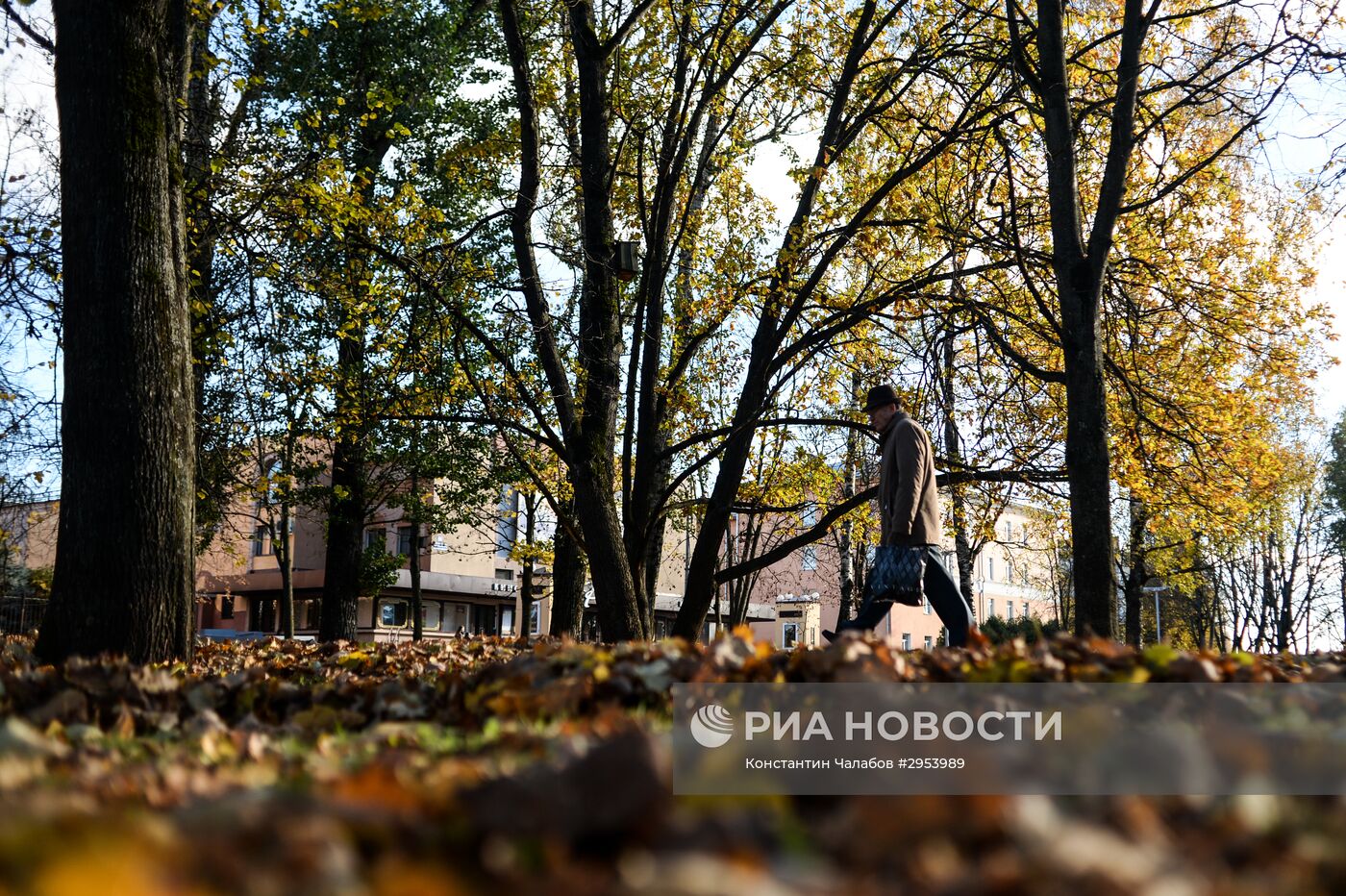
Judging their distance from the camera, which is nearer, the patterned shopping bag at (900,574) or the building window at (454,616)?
the patterned shopping bag at (900,574)

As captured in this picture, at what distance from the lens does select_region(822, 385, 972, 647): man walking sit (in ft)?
23.1

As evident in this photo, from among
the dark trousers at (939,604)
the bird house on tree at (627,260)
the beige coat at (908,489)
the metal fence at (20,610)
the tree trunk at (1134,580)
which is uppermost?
the bird house on tree at (627,260)

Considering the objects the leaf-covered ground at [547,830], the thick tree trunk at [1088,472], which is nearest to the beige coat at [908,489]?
the thick tree trunk at [1088,472]

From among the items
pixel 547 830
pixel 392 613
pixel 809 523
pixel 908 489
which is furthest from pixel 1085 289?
pixel 392 613

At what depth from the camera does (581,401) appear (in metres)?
10.7

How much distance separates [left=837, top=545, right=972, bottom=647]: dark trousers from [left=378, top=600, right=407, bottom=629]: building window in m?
40.6

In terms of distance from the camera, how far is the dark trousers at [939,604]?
695cm

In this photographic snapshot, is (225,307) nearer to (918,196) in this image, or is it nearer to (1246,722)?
(918,196)

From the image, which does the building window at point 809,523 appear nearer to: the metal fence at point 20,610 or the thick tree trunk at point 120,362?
the thick tree trunk at point 120,362

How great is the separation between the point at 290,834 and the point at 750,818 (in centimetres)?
78

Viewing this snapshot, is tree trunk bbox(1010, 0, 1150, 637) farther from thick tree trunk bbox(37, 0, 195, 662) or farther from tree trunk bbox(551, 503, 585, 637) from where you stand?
tree trunk bbox(551, 503, 585, 637)

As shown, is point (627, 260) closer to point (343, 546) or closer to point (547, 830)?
point (547, 830)

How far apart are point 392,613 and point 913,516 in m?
42.5

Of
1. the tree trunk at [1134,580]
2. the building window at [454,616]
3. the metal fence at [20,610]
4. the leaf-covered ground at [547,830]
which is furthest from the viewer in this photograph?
the building window at [454,616]
